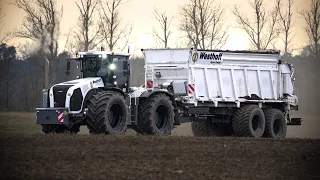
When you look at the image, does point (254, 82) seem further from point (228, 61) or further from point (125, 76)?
point (125, 76)

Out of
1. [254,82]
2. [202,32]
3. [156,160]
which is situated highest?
[202,32]

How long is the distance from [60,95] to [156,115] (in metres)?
3.66

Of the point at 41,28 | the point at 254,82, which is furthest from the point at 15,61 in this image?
the point at 254,82

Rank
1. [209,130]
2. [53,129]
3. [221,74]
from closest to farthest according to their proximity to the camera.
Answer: [53,129] → [221,74] → [209,130]

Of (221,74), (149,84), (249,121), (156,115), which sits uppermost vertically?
(221,74)

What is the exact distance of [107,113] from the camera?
2175 cm

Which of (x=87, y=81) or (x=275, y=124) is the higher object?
(x=87, y=81)

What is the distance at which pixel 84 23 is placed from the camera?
114ft

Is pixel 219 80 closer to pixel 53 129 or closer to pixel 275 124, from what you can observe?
pixel 275 124

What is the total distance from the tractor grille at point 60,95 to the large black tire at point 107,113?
1.09m

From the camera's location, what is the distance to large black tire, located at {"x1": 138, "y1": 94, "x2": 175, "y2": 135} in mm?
23094

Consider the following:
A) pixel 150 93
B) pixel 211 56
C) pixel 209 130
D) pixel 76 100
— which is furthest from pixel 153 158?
pixel 209 130

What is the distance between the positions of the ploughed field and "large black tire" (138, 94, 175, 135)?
8.94 ft

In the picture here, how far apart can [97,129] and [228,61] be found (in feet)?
22.7
